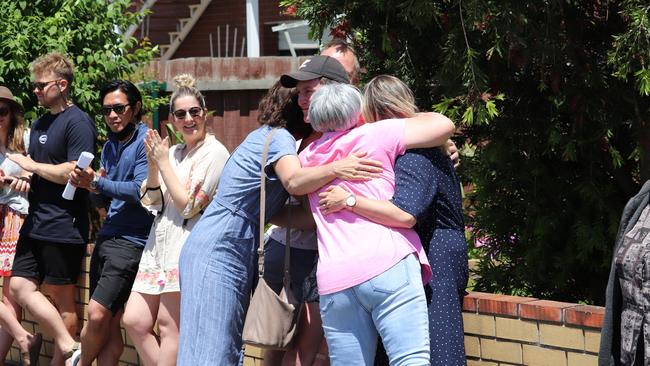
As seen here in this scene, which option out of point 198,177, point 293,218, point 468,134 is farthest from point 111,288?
point 468,134

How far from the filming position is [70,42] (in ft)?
26.7

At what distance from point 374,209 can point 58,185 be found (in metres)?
3.12

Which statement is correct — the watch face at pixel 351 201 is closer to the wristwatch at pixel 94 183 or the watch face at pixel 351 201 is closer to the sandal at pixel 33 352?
the wristwatch at pixel 94 183

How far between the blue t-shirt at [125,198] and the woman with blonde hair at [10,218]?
1.00m

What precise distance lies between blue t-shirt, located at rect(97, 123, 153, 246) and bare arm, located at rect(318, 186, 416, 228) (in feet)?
6.65

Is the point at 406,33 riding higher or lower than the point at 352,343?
higher

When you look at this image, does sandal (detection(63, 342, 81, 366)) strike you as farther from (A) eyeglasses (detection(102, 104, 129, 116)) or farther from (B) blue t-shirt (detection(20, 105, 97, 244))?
(A) eyeglasses (detection(102, 104, 129, 116))

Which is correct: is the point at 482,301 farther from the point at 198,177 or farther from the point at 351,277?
the point at 198,177

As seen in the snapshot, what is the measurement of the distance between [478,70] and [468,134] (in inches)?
40.5

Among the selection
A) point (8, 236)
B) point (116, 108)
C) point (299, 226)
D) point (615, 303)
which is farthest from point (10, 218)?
point (615, 303)

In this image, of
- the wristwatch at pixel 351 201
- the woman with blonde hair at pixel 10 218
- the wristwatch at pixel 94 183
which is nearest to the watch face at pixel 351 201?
the wristwatch at pixel 351 201

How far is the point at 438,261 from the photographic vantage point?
4.48m

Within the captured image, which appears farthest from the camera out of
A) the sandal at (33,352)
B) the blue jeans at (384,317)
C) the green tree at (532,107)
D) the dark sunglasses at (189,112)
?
the sandal at (33,352)

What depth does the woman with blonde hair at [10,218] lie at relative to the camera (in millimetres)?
7039
